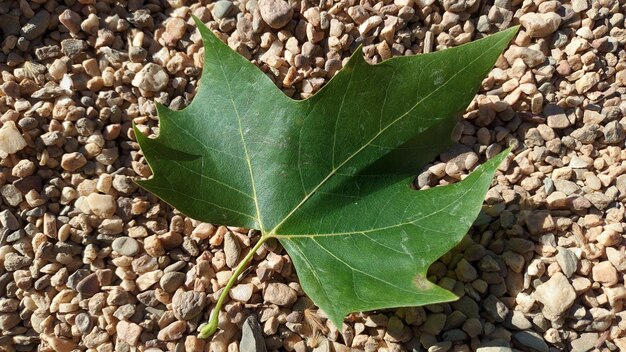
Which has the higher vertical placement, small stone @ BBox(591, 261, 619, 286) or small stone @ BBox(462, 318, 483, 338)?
Result: small stone @ BBox(591, 261, 619, 286)

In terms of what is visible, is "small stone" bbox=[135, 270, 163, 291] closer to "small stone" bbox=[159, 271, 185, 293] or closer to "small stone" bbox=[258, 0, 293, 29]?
"small stone" bbox=[159, 271, 185, 293]

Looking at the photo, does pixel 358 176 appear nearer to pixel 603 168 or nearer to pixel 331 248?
pixel 331 248

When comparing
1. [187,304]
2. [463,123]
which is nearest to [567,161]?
[463,123]

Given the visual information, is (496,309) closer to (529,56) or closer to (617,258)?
(617,258)

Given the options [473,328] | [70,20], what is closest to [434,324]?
[473,328]

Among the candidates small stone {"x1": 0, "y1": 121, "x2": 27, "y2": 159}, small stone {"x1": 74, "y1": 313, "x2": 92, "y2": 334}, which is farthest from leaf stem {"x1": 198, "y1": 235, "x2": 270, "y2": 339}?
small stone {"x1": 0, "y1": 121, "x2": 27, "y2": 159}

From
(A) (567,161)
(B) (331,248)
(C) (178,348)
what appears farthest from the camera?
(A) (567,161)

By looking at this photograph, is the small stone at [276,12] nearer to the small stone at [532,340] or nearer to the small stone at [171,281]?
the small stone at [171,281]
